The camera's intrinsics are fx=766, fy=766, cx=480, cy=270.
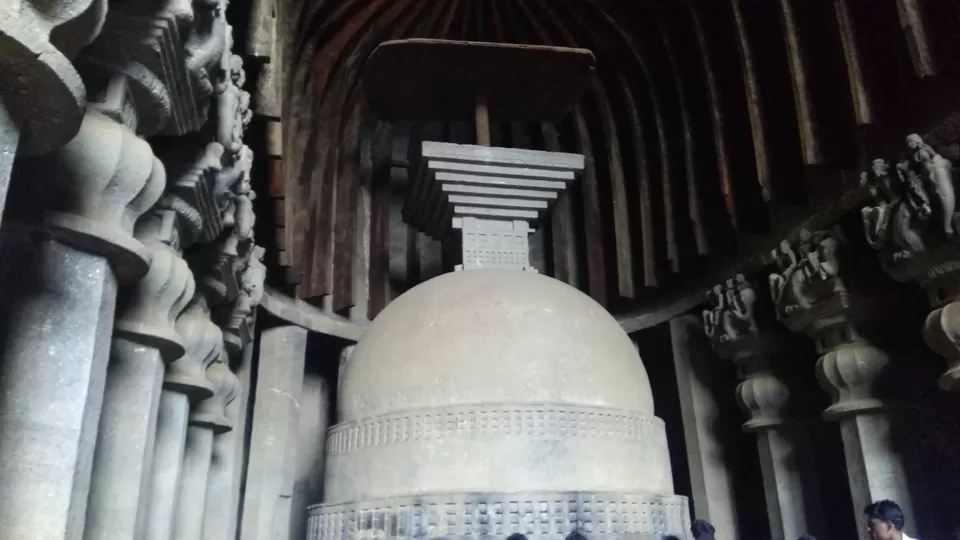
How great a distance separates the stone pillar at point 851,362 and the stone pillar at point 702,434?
1808 mm

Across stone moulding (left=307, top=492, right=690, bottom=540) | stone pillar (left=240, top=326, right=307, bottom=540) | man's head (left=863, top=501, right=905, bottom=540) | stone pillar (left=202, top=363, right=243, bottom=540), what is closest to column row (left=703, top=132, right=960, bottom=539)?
man's head (left=863, top=501, right=905, bottom=540)

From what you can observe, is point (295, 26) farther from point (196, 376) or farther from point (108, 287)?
point (108, 287)

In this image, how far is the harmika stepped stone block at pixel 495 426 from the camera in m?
4.58

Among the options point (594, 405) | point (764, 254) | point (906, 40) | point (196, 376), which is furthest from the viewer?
point (764, 254)

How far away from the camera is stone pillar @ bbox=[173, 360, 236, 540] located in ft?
17.2

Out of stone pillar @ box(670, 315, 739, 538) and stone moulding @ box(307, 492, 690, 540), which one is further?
stone pillar @ box(670, 315, 739, 538)

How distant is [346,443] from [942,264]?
430cm

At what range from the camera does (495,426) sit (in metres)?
4.79

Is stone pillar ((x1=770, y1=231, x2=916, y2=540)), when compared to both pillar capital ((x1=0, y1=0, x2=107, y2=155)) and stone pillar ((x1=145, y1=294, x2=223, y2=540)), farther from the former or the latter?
pillar capital ((x1=0, y1=0, x2=107, y2=155))

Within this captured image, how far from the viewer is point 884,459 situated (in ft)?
20.0

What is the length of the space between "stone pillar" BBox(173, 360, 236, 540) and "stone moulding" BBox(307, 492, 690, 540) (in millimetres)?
1276

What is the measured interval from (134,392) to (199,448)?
2.12 meters

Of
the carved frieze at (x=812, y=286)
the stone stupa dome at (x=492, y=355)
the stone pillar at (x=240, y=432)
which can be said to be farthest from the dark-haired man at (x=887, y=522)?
the stone pillar at (x=240, y=432)

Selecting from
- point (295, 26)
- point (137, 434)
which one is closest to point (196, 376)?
point (137, 434)
